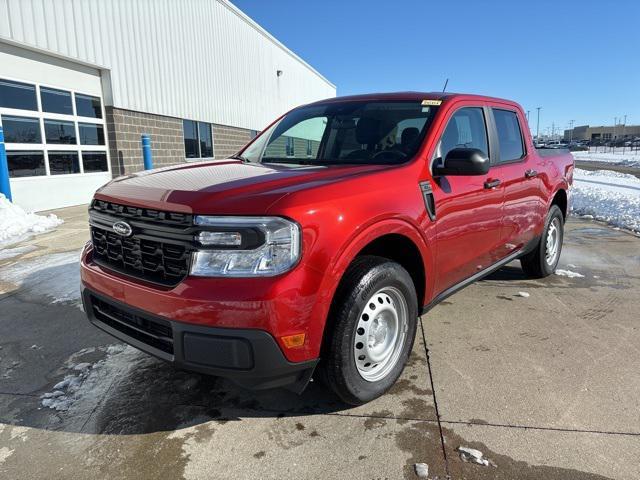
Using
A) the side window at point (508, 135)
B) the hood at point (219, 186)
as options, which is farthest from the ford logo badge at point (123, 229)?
the side window at point (508, 135)

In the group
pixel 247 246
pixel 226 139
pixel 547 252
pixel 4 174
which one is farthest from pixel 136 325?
pixel 226 139

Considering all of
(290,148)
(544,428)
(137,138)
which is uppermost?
(137,138)

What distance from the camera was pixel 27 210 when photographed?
30.9ft

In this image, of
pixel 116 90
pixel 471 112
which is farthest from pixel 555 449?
pixel 116 90

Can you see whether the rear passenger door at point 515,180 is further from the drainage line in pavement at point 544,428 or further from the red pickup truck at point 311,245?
the drainage line in pavement at point 544,428

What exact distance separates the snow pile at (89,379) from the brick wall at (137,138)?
701cm

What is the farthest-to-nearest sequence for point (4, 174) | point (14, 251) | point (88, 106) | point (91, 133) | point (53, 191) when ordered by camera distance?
point (91, 133), point (88, 106), point (53, 191), point (4, 174), point (14, 251)

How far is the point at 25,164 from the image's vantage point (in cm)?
943

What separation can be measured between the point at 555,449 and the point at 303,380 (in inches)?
51.6

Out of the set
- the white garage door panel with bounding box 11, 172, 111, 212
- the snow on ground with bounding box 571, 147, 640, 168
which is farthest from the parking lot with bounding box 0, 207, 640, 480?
the snow on ground with bounding box 571, 147, 640, 168

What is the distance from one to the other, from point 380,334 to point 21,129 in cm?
949

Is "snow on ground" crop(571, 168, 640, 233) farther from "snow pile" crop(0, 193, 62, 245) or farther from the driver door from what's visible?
"snow pile" crop(0, 193, 62, 245)

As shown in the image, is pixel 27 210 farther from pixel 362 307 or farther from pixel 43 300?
pixel 362 307

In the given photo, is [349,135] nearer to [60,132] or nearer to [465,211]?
[465,211]
